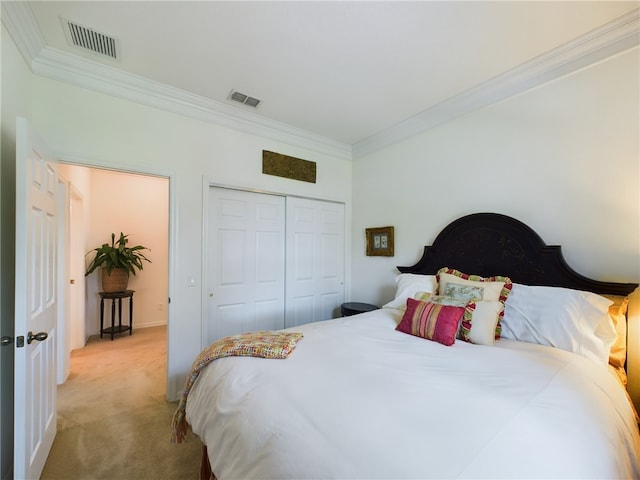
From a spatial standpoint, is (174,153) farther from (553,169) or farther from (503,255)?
(553,169)

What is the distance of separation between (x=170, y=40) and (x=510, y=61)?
2428 mm

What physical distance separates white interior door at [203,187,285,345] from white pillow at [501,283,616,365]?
2.23 meters

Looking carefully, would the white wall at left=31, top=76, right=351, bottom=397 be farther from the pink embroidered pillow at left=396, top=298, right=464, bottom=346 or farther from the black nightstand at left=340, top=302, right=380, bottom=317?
the pink embroidered pillow at left=396, top=298, right=464, bottom=346

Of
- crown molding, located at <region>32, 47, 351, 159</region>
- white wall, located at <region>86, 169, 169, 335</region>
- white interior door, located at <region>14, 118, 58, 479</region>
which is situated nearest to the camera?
white interior door, located at <region>14, 118, 58, 479</region>

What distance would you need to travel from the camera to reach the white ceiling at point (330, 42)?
1583mm

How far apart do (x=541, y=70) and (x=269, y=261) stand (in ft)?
9.54

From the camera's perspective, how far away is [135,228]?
4.57 meters

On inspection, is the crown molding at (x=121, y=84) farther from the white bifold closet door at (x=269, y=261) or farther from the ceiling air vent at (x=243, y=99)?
the white bifold closet door at (x=269, y=261)

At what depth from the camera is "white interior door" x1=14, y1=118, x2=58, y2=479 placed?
1.31m

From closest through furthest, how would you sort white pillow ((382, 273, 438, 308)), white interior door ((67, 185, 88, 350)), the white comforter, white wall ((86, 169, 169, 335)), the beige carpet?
the white comforter, the beige carpet, white pillow ((382, 273, 438, 308)), white interior door ((67, 185, 88, 350)), white wall ((86, 169, 169, 335))

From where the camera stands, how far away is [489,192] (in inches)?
93.0

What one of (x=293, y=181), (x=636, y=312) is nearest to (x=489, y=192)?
(x=636, y=312)

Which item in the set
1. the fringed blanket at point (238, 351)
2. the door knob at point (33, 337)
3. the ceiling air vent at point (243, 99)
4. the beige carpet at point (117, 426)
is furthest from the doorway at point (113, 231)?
the fringed blanket at point (238, 351)

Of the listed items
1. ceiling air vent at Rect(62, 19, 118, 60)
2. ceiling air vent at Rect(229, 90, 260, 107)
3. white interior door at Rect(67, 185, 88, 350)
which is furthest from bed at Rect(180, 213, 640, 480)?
white interior door at Rect(67, 185, 88, 350)
